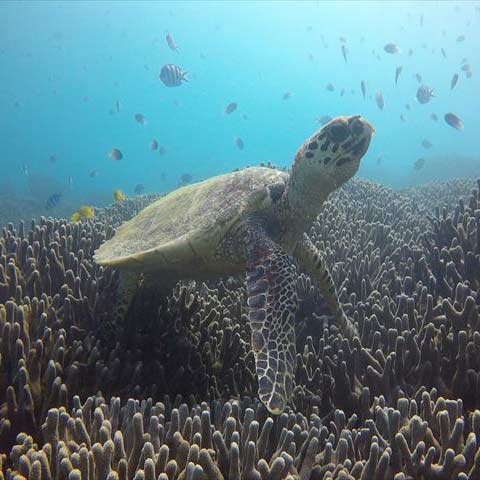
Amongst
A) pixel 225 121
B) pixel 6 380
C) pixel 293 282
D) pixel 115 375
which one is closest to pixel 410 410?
pixel 293 282

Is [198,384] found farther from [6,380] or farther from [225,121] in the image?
[225,121]

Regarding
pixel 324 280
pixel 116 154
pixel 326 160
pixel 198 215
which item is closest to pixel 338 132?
pixel 326 160

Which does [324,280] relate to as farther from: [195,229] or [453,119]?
[453,119]

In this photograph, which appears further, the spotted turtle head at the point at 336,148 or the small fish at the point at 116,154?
the small fish at the point at 116,154

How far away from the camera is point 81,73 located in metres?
105

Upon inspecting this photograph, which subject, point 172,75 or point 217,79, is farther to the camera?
point 217,79

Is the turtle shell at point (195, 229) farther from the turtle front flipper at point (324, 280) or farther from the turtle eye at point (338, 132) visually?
the turtle eye at point (338, 132)

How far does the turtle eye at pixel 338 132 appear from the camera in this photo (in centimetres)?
338

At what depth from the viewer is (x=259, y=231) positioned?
3566 millimetres

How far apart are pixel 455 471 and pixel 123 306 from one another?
9.01 feet

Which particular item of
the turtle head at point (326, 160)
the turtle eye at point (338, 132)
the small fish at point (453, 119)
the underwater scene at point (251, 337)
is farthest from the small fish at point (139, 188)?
the turtle eye at point (338, 132)

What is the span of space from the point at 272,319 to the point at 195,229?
1.13 m

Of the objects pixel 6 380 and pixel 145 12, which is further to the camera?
pixel 145 12

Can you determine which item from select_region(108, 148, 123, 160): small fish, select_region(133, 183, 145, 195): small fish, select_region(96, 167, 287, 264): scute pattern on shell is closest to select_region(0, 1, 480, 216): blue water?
select_region(133, 183, 145, 195): small fish
